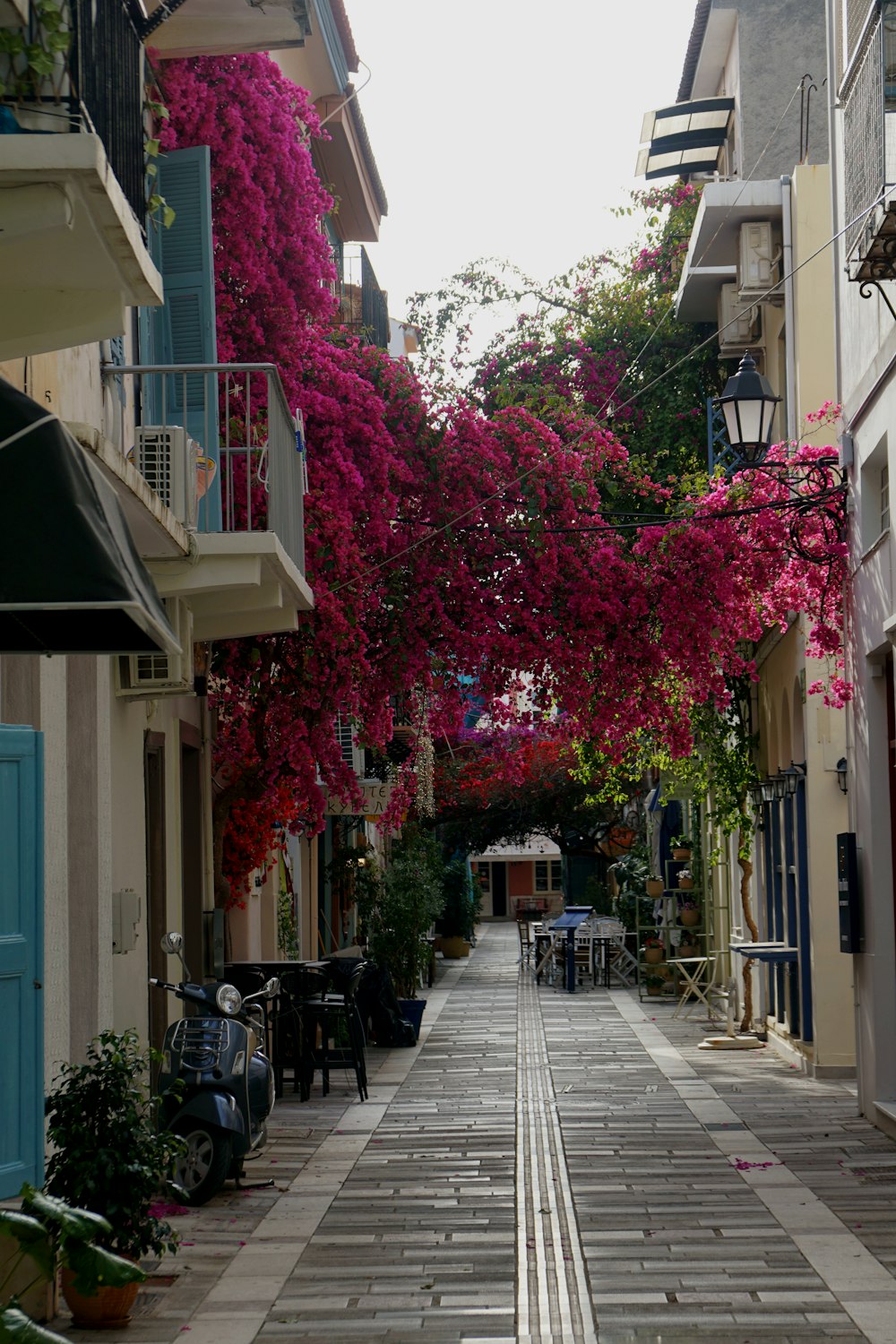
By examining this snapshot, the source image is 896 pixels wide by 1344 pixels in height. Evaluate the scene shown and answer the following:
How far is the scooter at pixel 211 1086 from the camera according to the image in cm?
949

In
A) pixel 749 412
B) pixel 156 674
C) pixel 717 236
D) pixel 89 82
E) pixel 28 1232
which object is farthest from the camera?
pixel 717 236

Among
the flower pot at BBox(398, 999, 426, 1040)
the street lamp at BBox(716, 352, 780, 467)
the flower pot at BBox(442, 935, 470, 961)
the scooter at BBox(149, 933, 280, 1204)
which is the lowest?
the flower pot at BBox(442, 935, 470, 961)

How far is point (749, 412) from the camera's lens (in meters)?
12.8

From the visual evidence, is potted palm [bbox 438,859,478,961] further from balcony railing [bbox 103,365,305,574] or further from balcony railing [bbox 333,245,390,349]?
balcony railing [bbox 103,365,305,574]

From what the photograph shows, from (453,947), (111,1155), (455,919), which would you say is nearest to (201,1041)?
(111,1155)

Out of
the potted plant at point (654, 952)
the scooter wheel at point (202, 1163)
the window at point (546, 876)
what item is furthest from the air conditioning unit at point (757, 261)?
the window at point (546, 876)

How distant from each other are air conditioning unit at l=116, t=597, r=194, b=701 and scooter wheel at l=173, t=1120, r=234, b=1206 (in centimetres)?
270

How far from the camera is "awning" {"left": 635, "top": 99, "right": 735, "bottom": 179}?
823 inches

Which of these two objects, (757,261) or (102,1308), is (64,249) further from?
(757,261)

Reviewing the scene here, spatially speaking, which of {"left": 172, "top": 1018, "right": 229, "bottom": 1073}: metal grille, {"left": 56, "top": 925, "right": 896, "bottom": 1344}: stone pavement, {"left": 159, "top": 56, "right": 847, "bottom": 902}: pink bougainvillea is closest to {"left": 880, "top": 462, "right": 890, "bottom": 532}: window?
{"left": 159, "top": 56, "right": 847, "bottom": 902}: pink bougainvillea

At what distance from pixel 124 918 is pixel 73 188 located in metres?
5.66

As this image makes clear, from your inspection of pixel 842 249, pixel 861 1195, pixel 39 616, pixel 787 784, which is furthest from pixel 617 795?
pixel 39 616

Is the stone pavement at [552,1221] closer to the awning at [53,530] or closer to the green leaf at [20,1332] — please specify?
the awning at [53,530]

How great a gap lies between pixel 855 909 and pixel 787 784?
4.08m
